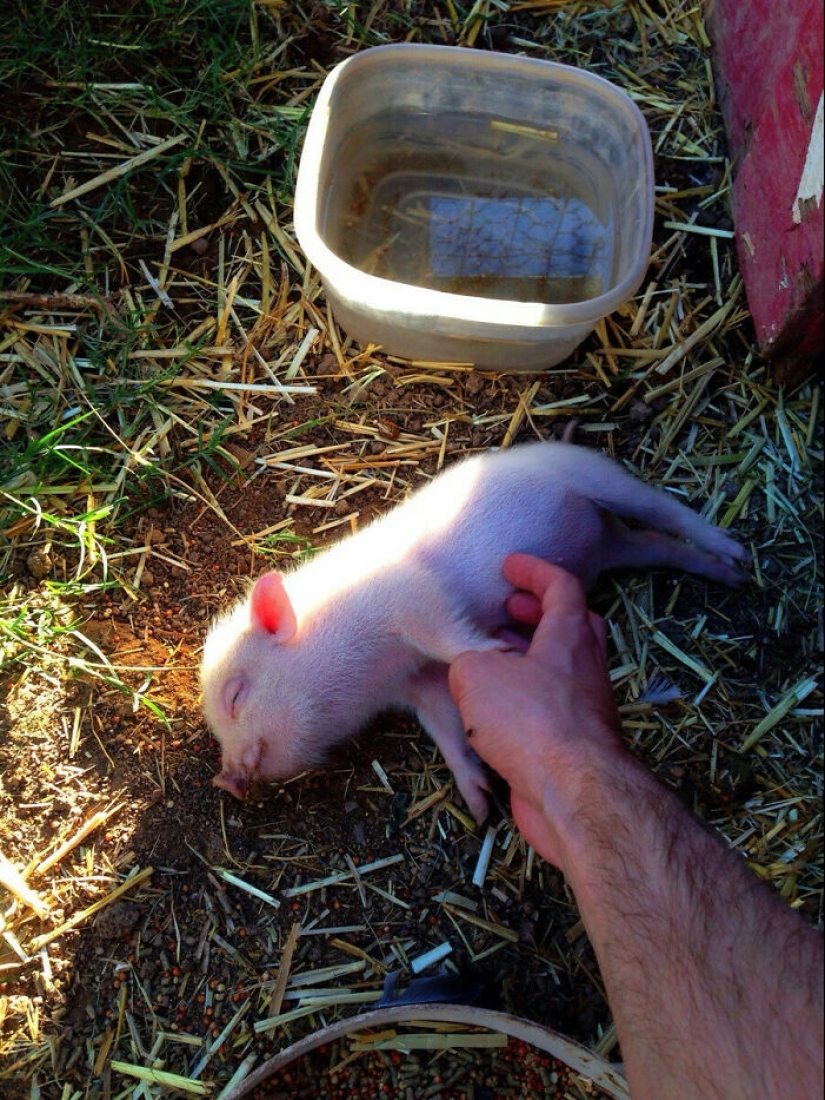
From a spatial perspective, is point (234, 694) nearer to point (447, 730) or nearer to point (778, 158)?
point (447, 730)

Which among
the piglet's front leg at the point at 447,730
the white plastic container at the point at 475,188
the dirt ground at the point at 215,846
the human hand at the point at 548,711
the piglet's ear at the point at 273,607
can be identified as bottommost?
the dirt ground at the point at 215,846

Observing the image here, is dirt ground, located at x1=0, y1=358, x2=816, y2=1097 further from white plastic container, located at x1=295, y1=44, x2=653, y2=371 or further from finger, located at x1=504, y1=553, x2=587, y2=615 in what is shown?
white plastic container, located at x1=295, y1=44, x2=653, y2=371

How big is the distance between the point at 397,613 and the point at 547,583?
0.50 m

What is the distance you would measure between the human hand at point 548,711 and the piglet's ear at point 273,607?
0.53m

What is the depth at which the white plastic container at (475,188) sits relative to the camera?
2973 millimetres

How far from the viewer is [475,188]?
3504mm

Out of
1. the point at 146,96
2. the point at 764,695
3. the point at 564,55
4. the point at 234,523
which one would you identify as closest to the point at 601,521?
the point at 764,695

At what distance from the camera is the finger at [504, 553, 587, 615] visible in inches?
92.3

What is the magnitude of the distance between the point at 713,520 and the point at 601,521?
446 millimetres

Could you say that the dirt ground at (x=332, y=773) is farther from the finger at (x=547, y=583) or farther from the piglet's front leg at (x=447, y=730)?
the finger at (x=547, y=583)

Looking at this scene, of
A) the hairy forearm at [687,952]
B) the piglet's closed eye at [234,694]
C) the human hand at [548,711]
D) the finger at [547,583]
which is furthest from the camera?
the piglet's closed eye at [234,694]

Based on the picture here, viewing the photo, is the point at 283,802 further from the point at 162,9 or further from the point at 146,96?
the point at 162,9

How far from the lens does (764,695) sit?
2836 millimetres

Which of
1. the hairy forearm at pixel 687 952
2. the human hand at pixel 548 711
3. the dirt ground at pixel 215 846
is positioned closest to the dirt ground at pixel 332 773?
the dirt ground at pixel 215 846
